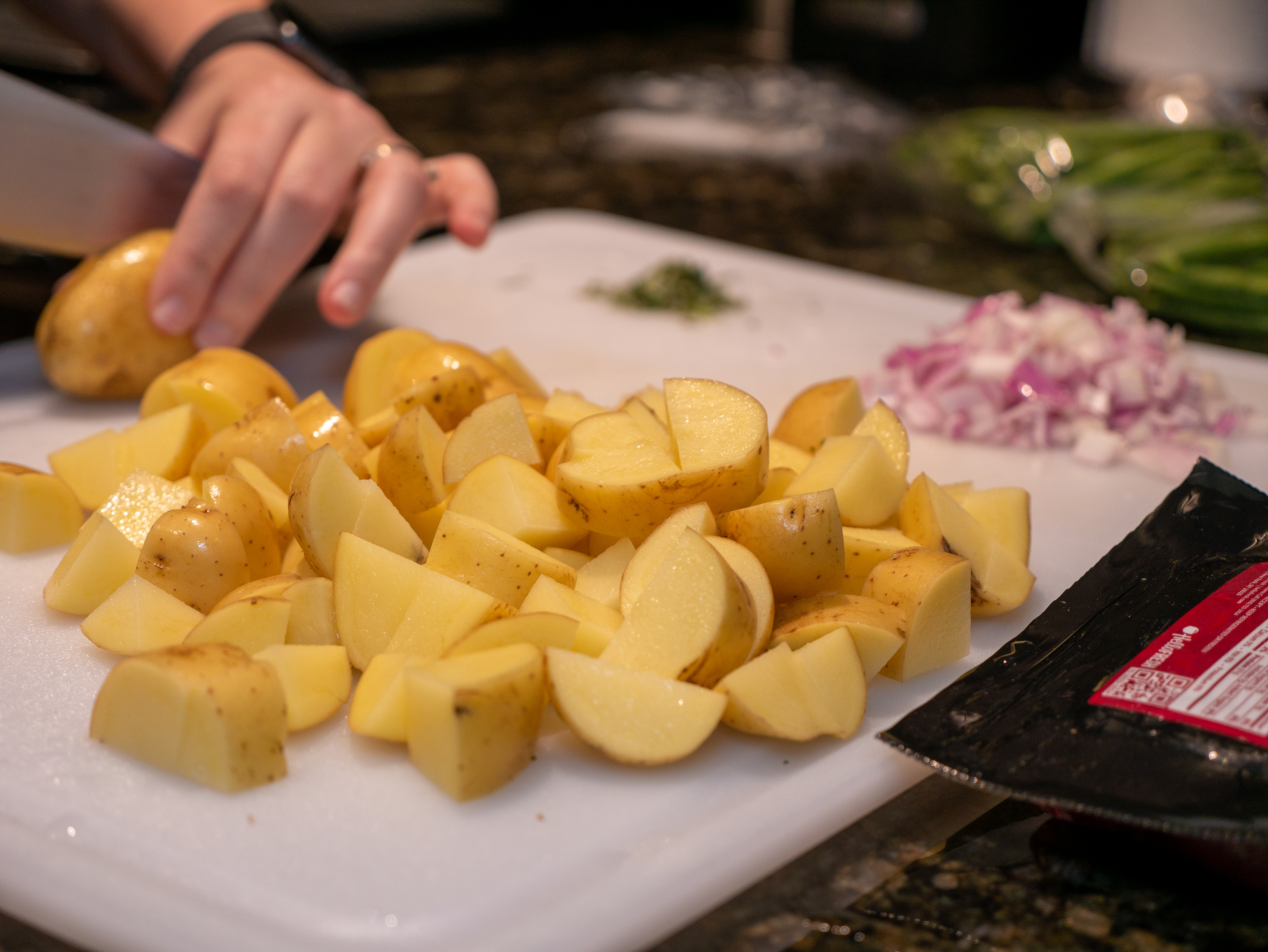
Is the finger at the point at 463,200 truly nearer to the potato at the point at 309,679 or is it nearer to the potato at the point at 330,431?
the potato at the point at 330,431

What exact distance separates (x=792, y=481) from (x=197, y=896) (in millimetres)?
686

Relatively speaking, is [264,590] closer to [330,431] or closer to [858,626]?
[330,431]

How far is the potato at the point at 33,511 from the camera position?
122 cm

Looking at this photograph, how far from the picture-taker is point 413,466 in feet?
3.79

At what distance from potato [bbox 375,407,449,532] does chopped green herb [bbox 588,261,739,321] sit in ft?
3.15

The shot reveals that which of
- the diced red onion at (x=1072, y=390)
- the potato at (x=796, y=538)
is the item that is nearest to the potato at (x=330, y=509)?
the potato at (x=796, y=538)

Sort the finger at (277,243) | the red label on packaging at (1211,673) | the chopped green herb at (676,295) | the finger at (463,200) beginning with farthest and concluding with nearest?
1. the chopped green herb at (676,295)
2. the finger at (463,200)
3. the finger at (277,243)
4. the red label on packaging at (1211,673)

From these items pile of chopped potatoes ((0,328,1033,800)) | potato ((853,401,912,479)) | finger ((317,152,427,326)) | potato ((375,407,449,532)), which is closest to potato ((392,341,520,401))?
pile of chopped potatoes ((0,328,1033,800))

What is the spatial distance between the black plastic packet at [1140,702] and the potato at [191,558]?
0.62 m

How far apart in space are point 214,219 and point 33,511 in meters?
0.58

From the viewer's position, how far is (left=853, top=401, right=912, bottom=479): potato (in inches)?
50.4

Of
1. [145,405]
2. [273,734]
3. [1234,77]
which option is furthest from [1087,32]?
[273,734]

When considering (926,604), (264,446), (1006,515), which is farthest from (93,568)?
(1006,515)

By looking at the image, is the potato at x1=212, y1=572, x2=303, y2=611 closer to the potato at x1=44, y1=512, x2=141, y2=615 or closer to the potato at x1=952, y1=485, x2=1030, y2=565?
the potato at x1=44, y1=512, x2=141, y2=615
